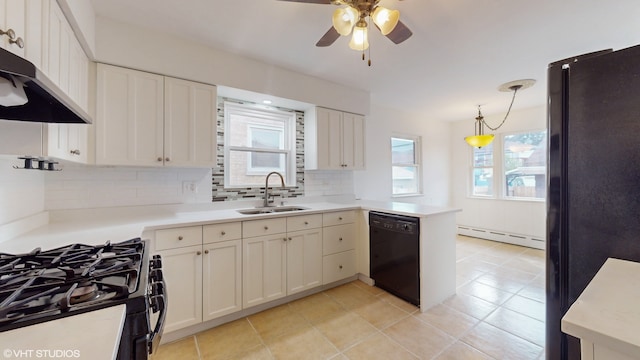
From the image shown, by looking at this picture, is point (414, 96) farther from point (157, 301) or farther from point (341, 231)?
point (157, 301)

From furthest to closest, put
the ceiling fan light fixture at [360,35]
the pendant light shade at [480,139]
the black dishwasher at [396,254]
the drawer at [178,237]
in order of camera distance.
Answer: the pendant light shade at [480,139] < the black dishwasher at [396,254] < the drawer at [178,237] < the ceiling fan light fixture at [360,35]

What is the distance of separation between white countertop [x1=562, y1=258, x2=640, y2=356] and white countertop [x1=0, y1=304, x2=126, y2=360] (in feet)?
3.23

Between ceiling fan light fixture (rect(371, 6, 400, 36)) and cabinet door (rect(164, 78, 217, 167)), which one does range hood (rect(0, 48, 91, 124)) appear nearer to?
cabinet door (rect(164, 78, 217, 167))

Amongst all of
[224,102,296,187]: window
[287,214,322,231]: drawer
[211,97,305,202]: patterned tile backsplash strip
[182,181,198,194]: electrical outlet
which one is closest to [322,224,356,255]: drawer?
[287,214,322,231]: drawer

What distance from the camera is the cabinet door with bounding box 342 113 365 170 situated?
128 inches

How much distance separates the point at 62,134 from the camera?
141 cm

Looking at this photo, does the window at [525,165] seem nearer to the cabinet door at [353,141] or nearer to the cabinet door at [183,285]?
the cabinet door at [353,141]

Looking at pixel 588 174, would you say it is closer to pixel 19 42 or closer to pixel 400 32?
pixel 400 32

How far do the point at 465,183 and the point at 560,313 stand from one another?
468 centimetres

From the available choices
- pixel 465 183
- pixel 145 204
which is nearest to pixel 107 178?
pixel 145 204

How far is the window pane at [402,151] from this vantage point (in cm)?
449

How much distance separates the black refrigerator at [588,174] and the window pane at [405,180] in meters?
3.39

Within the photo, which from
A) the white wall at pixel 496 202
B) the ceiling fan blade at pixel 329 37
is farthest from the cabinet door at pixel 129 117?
the white wall at pixel 496 202

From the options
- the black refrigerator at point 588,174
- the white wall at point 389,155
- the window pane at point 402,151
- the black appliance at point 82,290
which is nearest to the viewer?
the black appliance at point 82,290
